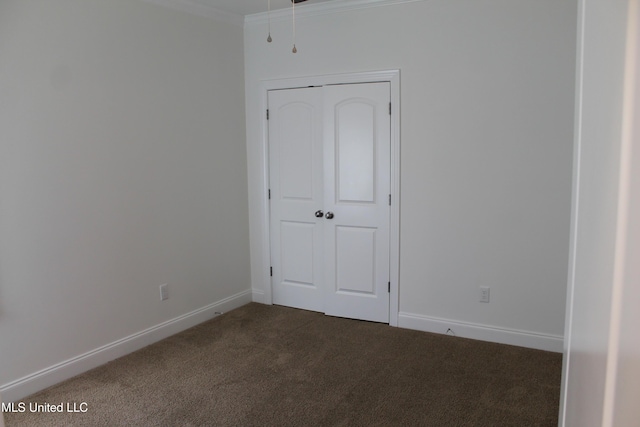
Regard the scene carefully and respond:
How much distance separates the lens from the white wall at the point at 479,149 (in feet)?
11.1

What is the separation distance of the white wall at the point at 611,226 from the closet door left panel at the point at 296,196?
396 centimetres

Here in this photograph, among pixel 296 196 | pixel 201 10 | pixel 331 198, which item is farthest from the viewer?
pixel 296 196

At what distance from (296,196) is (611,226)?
4.21 m

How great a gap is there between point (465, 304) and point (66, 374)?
9.53 feet

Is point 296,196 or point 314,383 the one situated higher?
point 296,196

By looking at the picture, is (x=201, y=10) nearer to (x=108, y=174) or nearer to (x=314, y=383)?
(x=108, y=174)

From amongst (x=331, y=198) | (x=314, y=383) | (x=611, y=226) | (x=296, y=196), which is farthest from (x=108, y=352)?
(x=611, y=226)

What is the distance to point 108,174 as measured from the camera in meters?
3.37

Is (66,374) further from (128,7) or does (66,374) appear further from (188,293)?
(128,7)

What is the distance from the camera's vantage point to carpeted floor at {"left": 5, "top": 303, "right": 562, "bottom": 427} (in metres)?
2.68

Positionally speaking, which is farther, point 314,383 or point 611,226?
point 314,383

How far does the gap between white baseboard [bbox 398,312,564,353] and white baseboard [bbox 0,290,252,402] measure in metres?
1.67

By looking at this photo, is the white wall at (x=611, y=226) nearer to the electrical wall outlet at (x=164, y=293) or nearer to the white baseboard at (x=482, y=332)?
the white baseboard at (x=482, y=332)

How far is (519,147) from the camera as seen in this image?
3.49m
